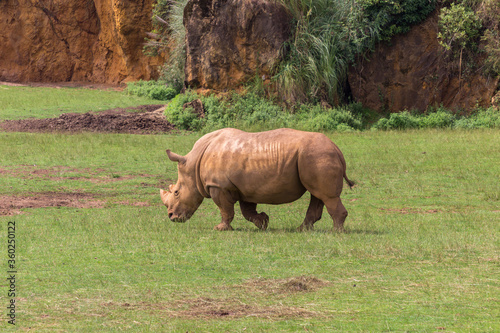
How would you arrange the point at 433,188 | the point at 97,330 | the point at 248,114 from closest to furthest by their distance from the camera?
1. the point at 97,330
2. the point at 433,188
3. the point at 248,114

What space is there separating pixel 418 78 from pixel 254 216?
1733 cm

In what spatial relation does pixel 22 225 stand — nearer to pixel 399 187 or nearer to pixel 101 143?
pixel 399 187

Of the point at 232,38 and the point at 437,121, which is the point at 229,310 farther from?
the point at 232,38

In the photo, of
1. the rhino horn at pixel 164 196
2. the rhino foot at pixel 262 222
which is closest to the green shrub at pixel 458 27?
the rhino foot at pixel 262 222

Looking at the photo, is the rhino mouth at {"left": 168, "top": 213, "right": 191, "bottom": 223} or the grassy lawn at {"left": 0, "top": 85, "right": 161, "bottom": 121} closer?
the rhino mouth at {"left": 168, "top": 213, "right": 191, "bottom": 223}

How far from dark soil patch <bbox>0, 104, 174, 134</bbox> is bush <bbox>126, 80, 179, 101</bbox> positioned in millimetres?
5156

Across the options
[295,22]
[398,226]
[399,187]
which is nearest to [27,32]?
[295,22]

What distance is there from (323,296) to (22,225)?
6363 mm

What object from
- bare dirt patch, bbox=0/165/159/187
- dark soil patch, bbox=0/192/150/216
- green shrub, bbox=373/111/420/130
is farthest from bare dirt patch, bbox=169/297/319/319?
green shrub, bbox=373/111/420/130

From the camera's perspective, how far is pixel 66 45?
40125 millimetres

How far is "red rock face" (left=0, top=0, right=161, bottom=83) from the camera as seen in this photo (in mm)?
38688

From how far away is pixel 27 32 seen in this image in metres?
39.3

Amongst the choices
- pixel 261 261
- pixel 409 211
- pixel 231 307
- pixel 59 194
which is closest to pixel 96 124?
pixel 59 194

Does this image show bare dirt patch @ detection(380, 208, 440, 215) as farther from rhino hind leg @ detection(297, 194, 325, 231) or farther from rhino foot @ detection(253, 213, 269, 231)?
rhino foot @ detection(253, 213, 269, 231)
